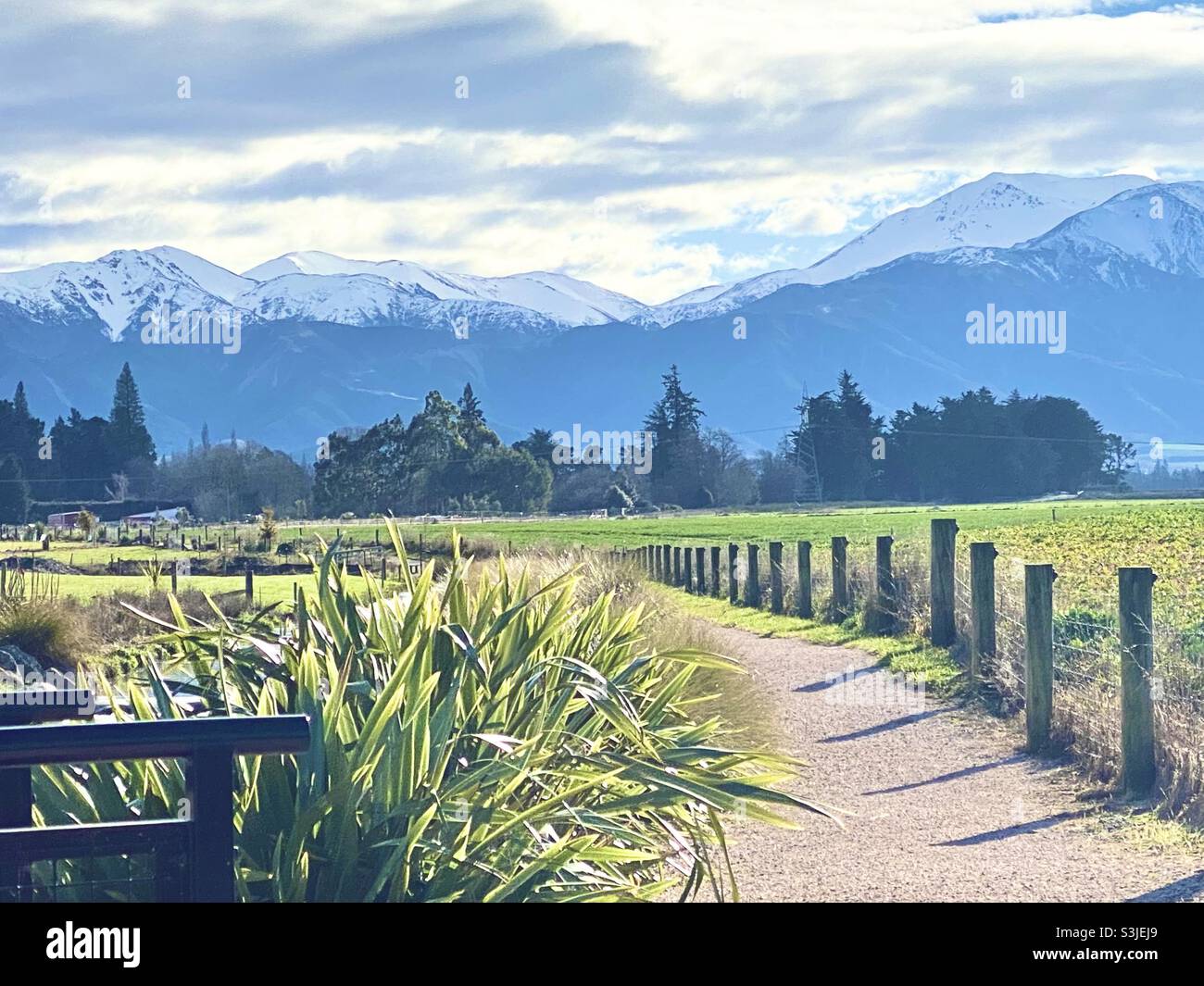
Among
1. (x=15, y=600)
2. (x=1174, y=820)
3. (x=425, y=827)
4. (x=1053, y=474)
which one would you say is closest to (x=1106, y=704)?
(x=1174, y=820)

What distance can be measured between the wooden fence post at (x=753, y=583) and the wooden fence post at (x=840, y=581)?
3.35 meters

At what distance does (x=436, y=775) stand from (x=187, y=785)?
1562 mm

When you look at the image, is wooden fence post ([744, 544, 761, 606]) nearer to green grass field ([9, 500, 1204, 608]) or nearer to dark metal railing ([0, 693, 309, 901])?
green grass field ([9, 500, 1204, 608])

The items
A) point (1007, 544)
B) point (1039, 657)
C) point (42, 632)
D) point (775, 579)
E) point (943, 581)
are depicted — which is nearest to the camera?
point (1039, 657)

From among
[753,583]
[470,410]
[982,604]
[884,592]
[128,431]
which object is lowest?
[753,583]

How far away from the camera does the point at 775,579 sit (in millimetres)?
20656

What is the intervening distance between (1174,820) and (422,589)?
3.75 metres

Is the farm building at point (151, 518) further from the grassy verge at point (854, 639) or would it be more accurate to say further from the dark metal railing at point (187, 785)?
the dark metal railing at point (187, 785)

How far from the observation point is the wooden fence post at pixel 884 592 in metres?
15.6

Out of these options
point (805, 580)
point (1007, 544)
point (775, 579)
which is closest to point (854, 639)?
point (805, 580)

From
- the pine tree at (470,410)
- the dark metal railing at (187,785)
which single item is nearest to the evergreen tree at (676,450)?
the pine tree at (470,410)

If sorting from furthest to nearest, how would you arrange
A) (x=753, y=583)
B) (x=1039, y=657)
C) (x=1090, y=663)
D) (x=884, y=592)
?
(x=753, y=583)
(x=884, y=592)
(x=1090, y=663)
(x=1039, y=657)

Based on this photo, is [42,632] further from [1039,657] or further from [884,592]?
[1039,657]

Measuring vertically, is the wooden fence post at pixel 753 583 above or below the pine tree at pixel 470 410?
below
